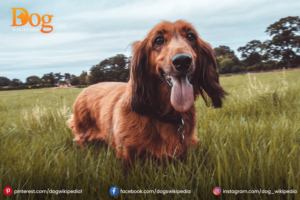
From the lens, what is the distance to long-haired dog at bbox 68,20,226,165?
1840 millimetres

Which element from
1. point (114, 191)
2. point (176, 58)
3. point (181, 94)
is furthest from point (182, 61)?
point (114, 191)

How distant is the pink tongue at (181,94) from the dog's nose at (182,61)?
0.16 m

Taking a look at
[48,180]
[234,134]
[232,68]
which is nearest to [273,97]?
[234,134]

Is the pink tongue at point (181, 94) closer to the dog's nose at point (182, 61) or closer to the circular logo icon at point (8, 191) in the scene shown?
the dog's nose at point (182, 61)

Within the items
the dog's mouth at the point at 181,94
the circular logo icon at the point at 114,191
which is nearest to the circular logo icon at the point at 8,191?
the circular logo icon at the point at 114,191

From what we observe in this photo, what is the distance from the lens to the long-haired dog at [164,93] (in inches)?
72.4

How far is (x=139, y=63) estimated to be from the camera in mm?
2328

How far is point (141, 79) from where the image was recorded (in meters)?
2.30

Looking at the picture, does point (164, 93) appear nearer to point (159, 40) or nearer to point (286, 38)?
point (159, 40)

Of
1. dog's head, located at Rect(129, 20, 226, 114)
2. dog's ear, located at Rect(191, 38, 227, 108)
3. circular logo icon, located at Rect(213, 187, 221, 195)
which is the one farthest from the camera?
dog's ear, located at Rect(191, 38, 227, 108)

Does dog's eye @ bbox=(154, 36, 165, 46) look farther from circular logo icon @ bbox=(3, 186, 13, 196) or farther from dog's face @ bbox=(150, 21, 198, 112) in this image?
circular logo icon @ bbox=(3, 186, 13, 196)

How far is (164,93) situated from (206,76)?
63 cm

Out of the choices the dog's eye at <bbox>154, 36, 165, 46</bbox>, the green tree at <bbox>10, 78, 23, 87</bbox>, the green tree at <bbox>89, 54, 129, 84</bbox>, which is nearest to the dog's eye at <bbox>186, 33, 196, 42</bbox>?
the dog's eye at <bbox>154, 36, 165, 46</bbox>

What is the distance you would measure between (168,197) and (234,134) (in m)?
1.59
